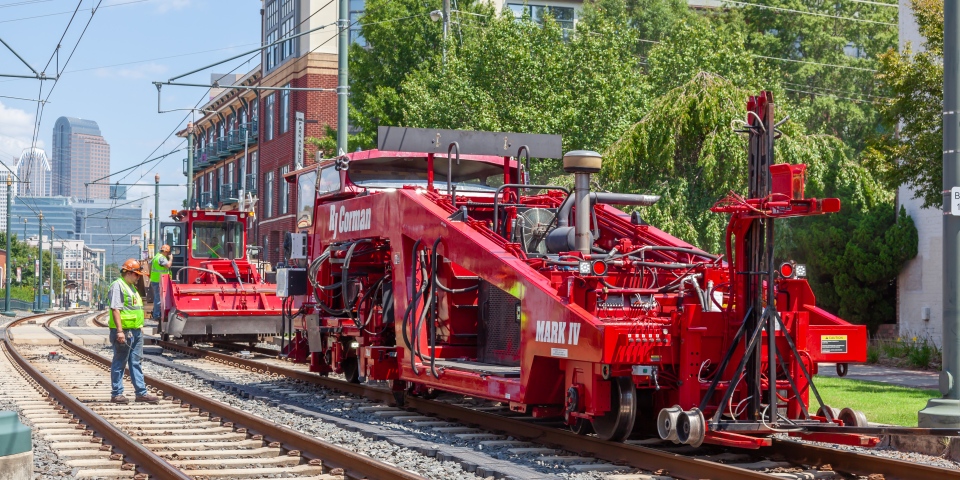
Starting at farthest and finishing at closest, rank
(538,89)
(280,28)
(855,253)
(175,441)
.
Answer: (280,28)
(855,253)
(538,89)
(175,441)

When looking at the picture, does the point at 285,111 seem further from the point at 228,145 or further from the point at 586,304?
the point at 586,304

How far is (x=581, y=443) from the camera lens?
9.47m

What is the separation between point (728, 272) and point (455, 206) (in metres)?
2.93

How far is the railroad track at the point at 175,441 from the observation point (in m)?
8.54

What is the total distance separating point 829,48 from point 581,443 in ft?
122

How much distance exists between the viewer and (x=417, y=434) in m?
10.6

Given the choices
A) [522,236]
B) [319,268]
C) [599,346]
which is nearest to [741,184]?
[319,268]

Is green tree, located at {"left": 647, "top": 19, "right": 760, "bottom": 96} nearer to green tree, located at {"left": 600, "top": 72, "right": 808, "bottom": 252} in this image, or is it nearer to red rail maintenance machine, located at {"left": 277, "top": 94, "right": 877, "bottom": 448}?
green tree, located at {"left": 600, "top": 72, "right": 808, "bottom": 252}

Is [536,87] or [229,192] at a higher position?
[229,192]

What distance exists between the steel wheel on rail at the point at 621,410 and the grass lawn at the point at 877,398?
11.9 ft

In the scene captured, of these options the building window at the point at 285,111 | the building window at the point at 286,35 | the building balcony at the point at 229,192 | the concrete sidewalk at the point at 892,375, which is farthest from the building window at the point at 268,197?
the concrete sidewalk at the point at 892,375

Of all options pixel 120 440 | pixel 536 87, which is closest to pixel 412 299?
pixel 120 440

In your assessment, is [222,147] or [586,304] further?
[222,147]

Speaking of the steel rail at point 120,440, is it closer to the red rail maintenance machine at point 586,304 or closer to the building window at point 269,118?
the red rail maintenance machine at point 586,304
